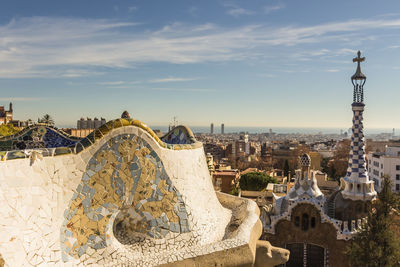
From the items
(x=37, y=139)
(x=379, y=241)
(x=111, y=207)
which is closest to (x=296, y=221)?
(x=379, y=241)

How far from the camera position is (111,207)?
5344mm

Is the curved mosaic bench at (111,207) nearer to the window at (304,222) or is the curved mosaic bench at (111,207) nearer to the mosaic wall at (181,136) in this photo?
the mosaic wall at (181,136)

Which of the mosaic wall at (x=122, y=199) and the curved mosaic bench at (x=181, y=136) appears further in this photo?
the curved mosaic bench at (x=181, y=136)

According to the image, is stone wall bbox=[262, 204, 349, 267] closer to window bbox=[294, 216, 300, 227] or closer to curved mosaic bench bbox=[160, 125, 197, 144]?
window bbox=[294, 216, 300, 227]

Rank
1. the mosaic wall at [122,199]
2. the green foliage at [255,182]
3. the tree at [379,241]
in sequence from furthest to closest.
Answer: the green foliage at [255,182] < the tree at [379,241] < the mosaic wall at [122,199]

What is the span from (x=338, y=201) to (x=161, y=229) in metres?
7.48

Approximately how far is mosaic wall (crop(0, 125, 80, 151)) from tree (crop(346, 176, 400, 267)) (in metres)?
7.59

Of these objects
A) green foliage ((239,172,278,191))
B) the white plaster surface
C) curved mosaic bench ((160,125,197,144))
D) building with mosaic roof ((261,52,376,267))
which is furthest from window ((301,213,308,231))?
green foliage ((239,172,278,191))

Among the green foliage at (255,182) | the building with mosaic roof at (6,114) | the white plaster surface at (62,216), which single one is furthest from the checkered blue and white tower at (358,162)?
the building with mosaic roof at (6,114)

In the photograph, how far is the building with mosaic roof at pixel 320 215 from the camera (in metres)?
10.2

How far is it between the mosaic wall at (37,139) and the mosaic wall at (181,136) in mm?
2247

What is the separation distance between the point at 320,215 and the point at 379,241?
1726 mm

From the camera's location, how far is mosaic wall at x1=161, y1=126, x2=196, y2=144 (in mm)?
7773

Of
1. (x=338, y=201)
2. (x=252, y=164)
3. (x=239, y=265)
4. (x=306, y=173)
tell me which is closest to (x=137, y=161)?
(x=239, y=265)
